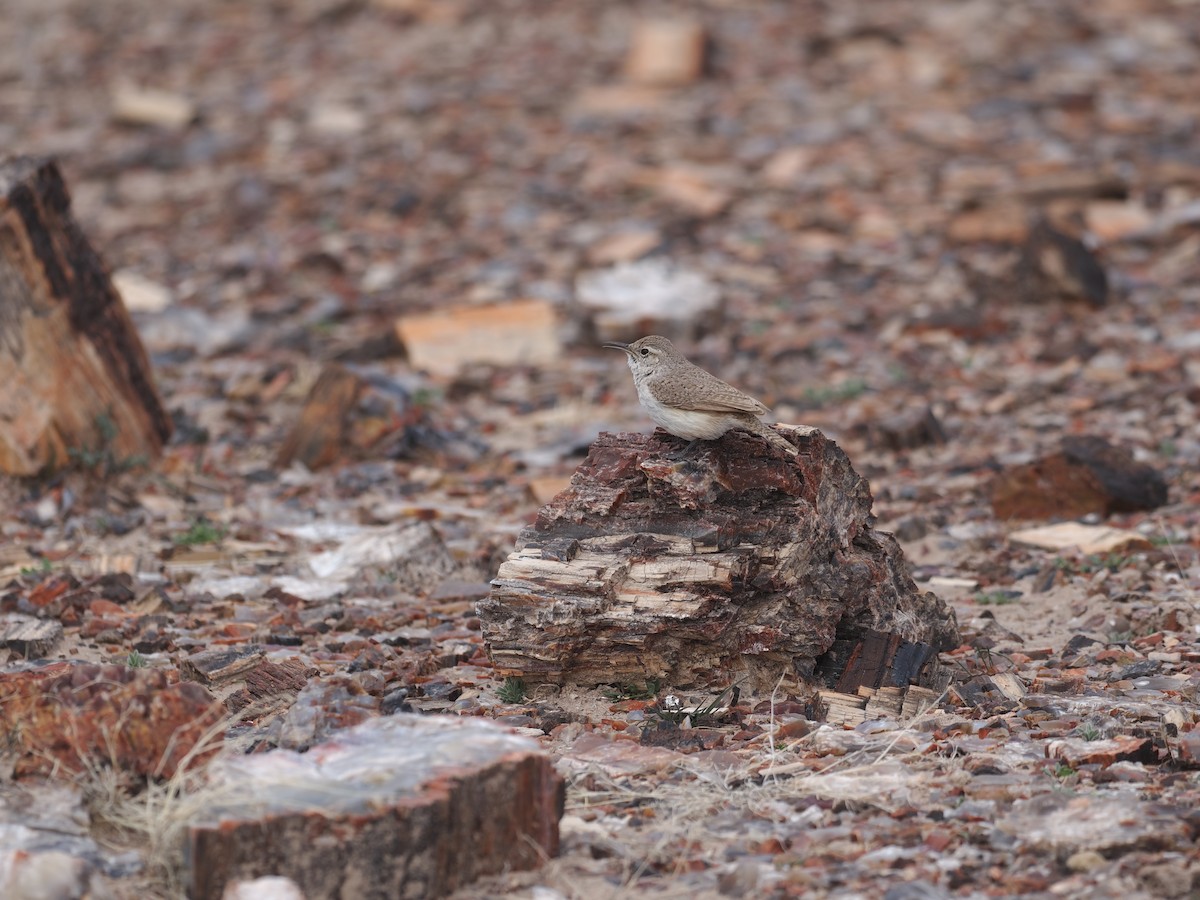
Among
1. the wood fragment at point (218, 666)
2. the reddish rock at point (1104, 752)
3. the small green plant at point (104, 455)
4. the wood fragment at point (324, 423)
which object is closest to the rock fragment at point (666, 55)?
the wood fragment at point (324, 423)

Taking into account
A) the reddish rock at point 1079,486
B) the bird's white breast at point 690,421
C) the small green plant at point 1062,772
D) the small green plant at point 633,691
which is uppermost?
the bird's white breast at point 690,421

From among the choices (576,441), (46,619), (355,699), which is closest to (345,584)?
(46,619)

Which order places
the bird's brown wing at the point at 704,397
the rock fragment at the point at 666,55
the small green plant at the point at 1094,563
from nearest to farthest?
the bird's brown wing at the point at 704,397, the small green plant at the point at 1094,563, the rock fragment at the point at 666,55

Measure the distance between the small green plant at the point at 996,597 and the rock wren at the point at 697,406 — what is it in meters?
1.85

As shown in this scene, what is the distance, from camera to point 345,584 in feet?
24.2

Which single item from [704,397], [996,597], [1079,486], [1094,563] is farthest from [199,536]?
[1079,486]

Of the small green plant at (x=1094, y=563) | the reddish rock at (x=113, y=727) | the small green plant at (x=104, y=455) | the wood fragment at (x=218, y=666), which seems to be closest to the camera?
the reddish rock at (x=113, y=727)

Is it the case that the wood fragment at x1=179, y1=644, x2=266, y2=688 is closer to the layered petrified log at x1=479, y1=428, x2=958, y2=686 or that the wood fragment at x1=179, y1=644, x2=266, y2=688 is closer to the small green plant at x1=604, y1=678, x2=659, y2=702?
the layered petrified log at x1=479, y1=428, x2=958, y2=686

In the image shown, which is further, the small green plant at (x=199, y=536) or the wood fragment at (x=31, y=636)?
the small green plant at (x=199, y=536)

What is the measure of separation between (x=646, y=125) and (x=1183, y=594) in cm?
1037

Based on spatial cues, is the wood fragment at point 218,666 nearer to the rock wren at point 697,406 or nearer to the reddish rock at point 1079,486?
the rock wren at point 697,406

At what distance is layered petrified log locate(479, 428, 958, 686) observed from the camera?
553cm

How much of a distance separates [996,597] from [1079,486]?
137cm

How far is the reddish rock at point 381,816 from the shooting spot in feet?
13.0
